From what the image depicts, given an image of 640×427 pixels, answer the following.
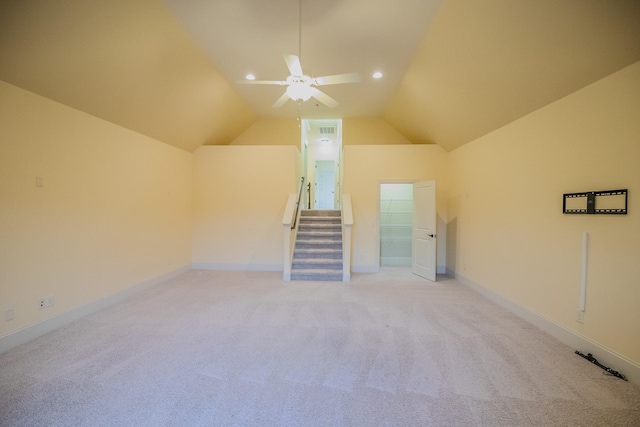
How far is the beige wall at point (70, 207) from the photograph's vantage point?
2.58 meters

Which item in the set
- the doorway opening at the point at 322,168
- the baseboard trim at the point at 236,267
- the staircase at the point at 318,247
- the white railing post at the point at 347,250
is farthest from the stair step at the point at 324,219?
the doorway opening at the point at 322,168

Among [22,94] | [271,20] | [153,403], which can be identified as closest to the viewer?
[153,403]

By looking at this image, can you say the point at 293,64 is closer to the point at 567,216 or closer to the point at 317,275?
the point at 567,216

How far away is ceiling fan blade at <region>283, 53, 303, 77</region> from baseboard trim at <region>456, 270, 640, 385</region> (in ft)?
13.4

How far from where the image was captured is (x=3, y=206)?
2.51m

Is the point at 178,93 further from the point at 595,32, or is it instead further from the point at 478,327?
the point at 478,327

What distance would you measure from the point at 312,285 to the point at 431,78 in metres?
4.16

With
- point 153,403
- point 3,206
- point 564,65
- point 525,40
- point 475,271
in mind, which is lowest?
point 153,403

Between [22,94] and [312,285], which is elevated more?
[22,94]

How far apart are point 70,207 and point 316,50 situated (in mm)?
4036

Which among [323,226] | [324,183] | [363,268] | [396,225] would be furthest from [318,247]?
[324,183]

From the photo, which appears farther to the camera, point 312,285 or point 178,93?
point 312,285

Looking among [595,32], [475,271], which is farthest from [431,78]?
[475,271]

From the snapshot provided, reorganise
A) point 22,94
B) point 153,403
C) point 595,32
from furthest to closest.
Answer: point 22,94 → point 595,32 → point 153,403
